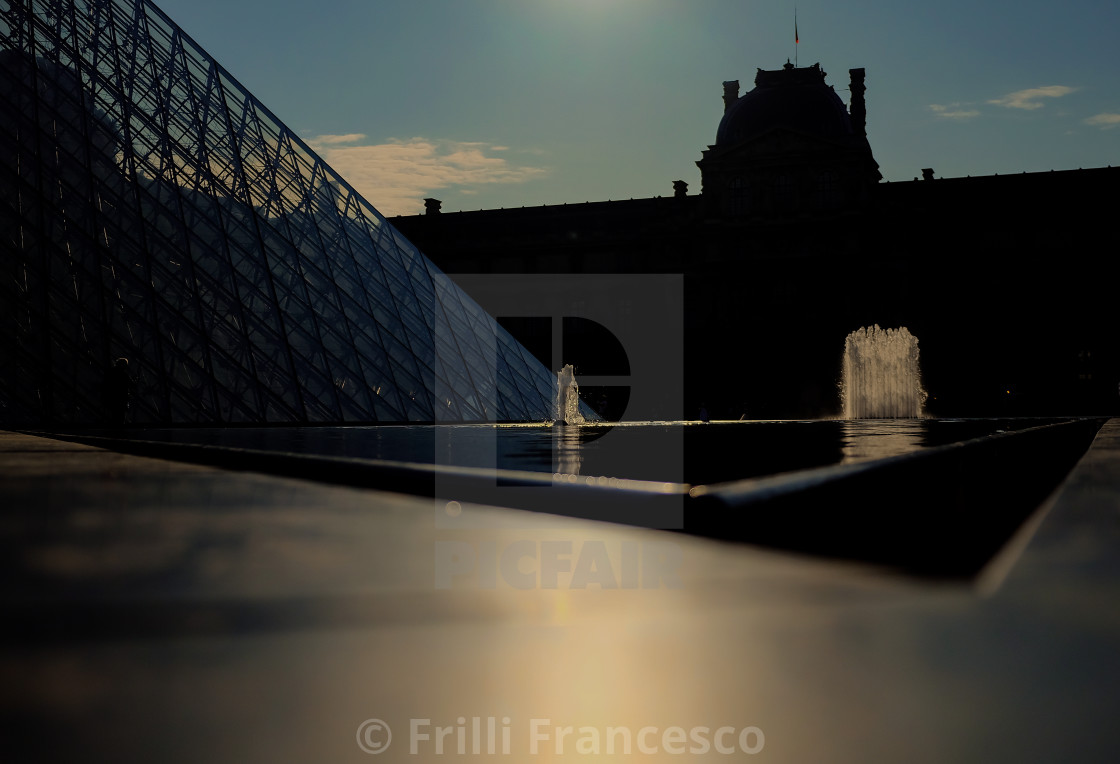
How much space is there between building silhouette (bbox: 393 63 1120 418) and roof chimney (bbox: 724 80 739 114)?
2703mm

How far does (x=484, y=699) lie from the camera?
2037 millimetres

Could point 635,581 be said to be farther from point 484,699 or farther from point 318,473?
point 318,473

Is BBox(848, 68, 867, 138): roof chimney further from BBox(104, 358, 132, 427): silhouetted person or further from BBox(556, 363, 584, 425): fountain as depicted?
BBox(104, 358, 132, 427): silhouetted person

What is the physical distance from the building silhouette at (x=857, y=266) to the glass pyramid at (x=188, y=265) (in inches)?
989

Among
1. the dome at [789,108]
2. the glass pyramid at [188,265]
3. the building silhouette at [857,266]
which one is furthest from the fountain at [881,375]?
the glass pyramid at [188,265]

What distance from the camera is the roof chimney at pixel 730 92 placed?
56.7 metres

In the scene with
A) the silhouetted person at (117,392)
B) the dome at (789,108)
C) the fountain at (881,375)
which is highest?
the dome at (789,108)

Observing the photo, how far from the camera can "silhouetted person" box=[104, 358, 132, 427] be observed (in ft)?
49.8

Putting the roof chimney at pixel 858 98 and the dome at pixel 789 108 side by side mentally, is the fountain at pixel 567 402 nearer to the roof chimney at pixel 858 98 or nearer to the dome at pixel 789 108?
the dome at pixel 789 108

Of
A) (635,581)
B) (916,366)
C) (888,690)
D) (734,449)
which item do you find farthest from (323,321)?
(916,366)

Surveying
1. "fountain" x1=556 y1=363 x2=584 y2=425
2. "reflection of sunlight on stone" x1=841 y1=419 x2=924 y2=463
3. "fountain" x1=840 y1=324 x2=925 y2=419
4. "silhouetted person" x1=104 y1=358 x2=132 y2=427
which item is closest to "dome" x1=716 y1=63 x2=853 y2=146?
"fountain" x1=840 y1=324 x2=925 y2=419

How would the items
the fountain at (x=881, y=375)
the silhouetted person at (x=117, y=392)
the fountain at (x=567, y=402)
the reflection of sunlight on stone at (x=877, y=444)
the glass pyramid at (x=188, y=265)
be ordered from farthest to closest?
the fountain at (x=881, y=375) → the fountain at (x=567, y=402) → the glass pyramid at (x=188, y=265) → the silhouetted person at (x=117, y=392) → the reflection of sunlight on stone at (x=877, y=444)

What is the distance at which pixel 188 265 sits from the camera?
1995 centimetres

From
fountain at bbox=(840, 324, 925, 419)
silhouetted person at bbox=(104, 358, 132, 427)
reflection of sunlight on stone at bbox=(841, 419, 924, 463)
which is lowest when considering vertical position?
reflection of sunlight on stone at bbox=(841, 419, 924, 463)
